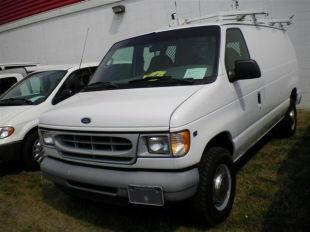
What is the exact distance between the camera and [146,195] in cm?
323

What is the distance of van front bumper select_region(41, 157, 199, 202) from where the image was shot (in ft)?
10.4

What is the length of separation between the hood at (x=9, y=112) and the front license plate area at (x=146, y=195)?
3141 millimetres

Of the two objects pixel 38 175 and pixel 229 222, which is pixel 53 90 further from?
pixel 229 222

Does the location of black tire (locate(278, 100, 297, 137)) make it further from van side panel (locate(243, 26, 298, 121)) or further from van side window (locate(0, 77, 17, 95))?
van side window (locate(0, 77, 17, 95))

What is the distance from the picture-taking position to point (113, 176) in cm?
Result: 339

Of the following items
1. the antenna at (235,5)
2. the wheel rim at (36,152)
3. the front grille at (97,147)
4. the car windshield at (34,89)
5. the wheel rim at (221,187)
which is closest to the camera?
the front grille at (97,147)

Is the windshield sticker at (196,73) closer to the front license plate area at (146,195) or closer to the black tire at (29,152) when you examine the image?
the front license plate area at (146,195)

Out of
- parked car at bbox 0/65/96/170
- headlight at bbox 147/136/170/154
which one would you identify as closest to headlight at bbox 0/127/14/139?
parked car at bbox 0/65/96/170

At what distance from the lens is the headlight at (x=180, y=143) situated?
3.16m

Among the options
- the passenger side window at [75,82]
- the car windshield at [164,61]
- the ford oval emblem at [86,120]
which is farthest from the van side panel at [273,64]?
the passenger side window at [75,82]

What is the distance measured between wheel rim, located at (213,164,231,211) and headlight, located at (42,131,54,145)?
171 centimetres

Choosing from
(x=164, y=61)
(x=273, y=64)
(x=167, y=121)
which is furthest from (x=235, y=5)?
(x=167, y=121)

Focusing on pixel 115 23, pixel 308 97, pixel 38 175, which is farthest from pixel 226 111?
pixel 115 23

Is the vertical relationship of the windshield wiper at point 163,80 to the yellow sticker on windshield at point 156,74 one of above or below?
below
